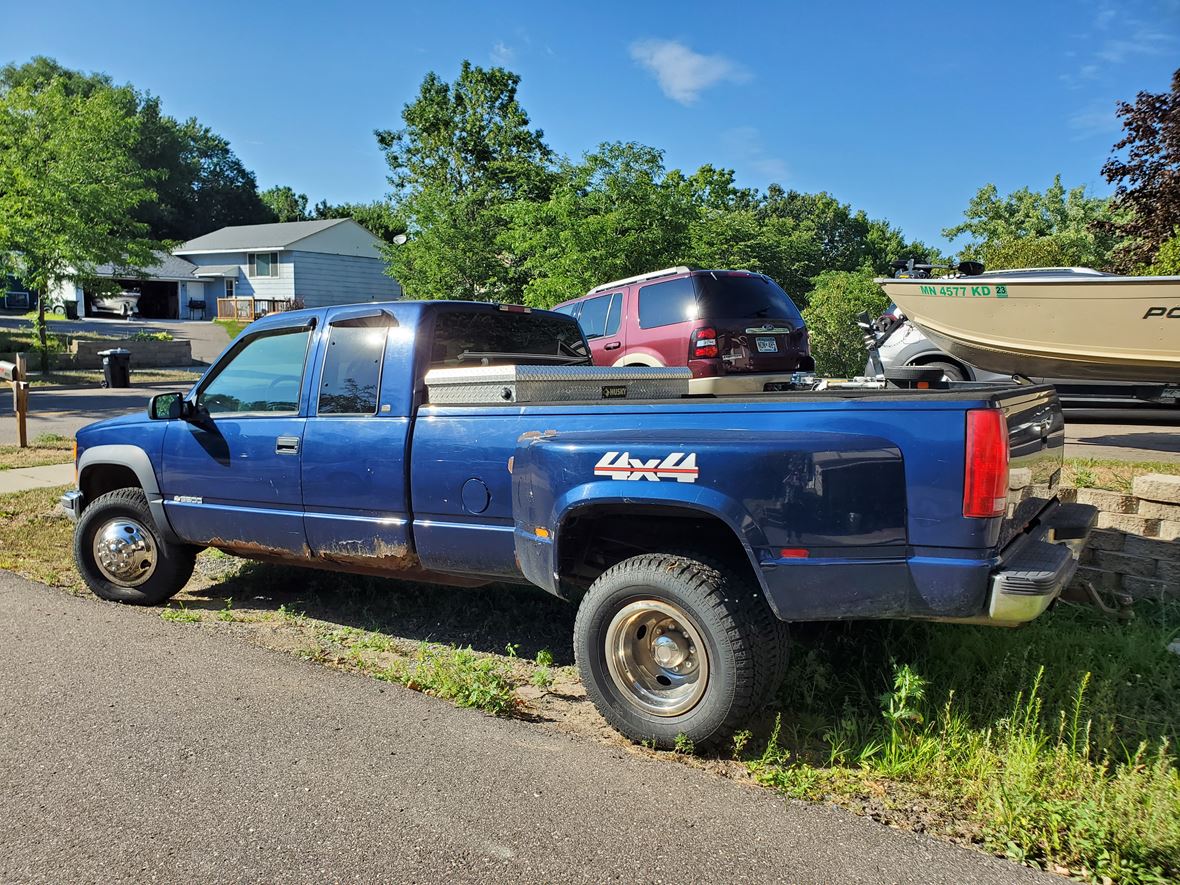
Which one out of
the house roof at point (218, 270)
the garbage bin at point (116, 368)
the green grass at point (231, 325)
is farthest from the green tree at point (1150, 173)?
the house roof at point (218, 270)

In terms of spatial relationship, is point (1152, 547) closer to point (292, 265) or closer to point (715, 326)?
point (715, 326)

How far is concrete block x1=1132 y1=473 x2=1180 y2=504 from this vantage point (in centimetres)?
508

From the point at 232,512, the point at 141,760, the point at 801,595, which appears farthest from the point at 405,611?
the point at 801,595

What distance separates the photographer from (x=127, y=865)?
9.41 feet

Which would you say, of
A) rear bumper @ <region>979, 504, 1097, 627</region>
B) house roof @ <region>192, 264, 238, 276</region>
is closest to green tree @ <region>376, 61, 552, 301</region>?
house roof @ <region>192, 264, 238, 276</region>

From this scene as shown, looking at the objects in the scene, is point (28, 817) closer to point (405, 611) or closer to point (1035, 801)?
point (405, 611)

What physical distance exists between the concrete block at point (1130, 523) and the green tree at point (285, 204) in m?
85.7

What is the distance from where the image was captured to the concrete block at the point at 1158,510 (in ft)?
16.6

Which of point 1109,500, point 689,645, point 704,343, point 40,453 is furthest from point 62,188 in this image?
point 1109,500

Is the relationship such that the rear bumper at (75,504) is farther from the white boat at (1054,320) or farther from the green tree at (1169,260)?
the green tree at (1169,260)

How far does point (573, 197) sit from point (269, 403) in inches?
489

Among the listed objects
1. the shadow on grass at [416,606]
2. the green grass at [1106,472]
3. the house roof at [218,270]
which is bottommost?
the shadow on grass at [416,606]

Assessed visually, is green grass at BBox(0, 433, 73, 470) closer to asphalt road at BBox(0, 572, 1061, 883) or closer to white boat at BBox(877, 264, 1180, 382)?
asphalt road at BBox(0, 572, 1061, 883)

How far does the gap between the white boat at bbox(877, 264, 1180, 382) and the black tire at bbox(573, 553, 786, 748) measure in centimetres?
774
